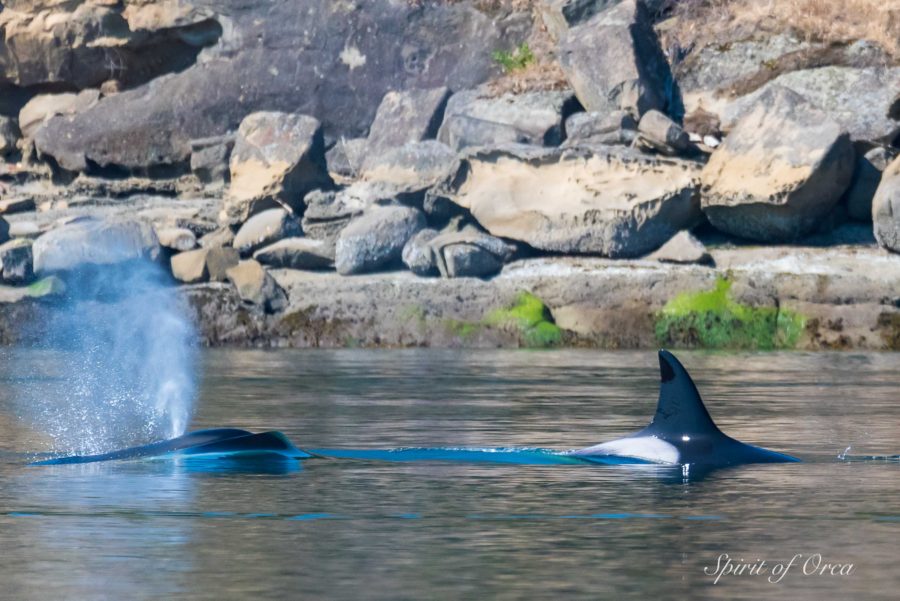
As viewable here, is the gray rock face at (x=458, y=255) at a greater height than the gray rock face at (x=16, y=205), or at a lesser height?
lesser

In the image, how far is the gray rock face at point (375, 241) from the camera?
22656 millimetres

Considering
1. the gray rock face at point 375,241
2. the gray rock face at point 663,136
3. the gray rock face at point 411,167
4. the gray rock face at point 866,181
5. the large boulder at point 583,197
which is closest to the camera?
the large boulder at point 583,197

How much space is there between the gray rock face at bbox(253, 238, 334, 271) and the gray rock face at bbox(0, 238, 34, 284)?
2.98 metres

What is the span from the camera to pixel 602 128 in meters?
24.2

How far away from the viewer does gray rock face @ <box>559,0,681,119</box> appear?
25.0m

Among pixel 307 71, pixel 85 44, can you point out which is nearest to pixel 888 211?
pixel 307 71

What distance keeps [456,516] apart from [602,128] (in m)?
17.9

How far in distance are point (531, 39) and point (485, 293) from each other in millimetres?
7897

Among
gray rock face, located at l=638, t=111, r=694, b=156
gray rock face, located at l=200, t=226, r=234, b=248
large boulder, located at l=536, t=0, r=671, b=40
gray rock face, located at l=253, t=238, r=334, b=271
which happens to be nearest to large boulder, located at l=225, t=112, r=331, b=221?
gray rock face, located at l=200, t=226, r=234, b=248

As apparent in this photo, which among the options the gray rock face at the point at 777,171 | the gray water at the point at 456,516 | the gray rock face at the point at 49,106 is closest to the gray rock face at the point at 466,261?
the gray rock face at the point at 777,171

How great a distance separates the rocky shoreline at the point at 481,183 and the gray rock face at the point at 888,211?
0.12ft

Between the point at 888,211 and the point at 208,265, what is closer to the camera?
the point at 888,211

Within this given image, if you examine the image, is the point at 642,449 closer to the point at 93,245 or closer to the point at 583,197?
the point at 583,197

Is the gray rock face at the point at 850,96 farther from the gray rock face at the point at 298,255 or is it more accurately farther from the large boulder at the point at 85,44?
the large boulder at the point at 85,44
